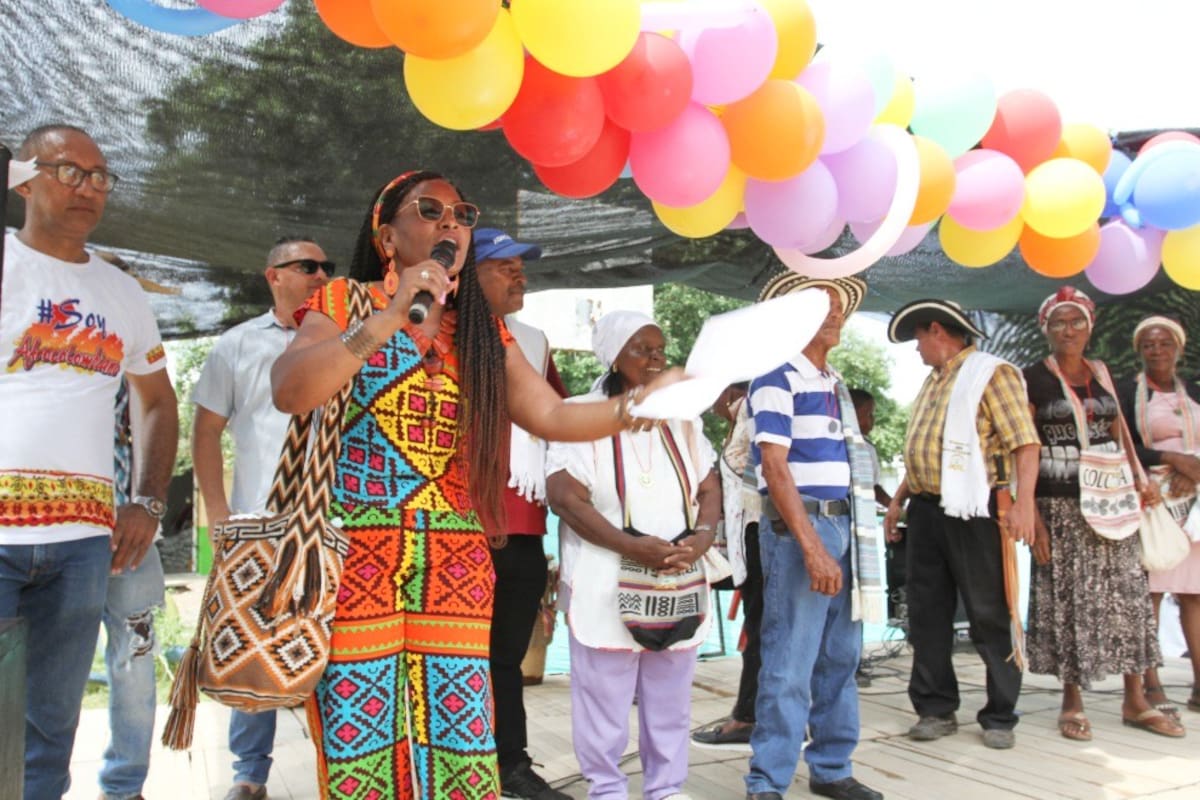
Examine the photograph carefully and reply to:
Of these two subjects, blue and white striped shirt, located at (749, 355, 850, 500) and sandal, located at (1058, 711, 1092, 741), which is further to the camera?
sandal, located at (1058, 711, 1092, 741)

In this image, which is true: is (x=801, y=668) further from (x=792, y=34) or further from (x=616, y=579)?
(x=792, y=34)

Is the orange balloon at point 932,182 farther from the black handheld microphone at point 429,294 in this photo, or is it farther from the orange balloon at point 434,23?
the black handheld microphone at point 429,294

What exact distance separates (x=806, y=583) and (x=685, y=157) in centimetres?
150

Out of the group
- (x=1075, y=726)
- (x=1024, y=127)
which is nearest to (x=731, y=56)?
(x=1024, y=127)

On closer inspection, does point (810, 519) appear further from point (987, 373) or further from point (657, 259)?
point (657, 259)

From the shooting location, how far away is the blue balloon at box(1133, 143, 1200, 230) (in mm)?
4168

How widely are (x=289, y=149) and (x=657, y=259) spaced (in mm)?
2023

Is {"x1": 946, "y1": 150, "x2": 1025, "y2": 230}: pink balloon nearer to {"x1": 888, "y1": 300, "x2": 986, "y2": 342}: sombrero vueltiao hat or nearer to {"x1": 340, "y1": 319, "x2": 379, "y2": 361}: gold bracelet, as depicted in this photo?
{"x1": 888, "y1": 300, "x2": 986, "y2": 342}: sombrero vueltiao hat

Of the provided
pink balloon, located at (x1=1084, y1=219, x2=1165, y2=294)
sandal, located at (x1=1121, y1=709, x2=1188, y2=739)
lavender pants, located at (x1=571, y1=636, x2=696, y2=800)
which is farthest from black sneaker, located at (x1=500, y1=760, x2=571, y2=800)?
pink balloon, located at (x1=1084, y1=219, x2=1165, y2=294)

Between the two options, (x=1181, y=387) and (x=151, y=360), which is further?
(x=1181, y=387)

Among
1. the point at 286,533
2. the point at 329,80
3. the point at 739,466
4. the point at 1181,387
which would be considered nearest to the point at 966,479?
the point at 739,466

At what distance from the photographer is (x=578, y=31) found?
2775mm

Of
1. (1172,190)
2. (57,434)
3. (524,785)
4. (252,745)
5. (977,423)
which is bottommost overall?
(524,785)

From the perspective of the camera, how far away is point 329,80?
11.8ft
